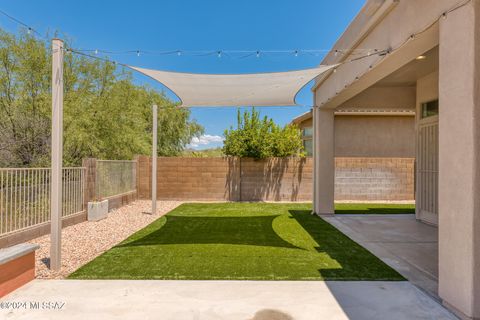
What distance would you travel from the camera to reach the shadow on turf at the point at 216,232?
5.80 m

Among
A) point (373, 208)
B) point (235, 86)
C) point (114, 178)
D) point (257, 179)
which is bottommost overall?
point (373, 208)

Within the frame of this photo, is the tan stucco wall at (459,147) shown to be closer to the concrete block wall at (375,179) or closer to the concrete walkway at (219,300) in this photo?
the concrete walkway at (219,300)

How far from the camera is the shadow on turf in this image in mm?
5801

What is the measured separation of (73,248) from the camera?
5426 mm

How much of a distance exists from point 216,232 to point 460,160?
494 centimetres

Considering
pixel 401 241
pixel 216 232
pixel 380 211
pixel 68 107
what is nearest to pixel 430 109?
pixel 380 211

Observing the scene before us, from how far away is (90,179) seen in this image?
8359 millimetres

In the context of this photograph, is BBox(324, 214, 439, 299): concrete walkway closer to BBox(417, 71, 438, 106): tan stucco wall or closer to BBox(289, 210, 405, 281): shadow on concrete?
BBox(289, 210, 405, 281): shadow on concrete

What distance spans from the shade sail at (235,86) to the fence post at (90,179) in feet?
11.2

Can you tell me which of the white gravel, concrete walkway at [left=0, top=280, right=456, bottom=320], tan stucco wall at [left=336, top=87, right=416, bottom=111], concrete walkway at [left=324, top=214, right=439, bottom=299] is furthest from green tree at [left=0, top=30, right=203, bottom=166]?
concrete walkway at [left=324, top=214, right=439, bottom=299]

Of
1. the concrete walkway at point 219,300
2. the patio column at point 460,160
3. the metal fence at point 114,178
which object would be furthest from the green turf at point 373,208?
the metal fence at point 114,178

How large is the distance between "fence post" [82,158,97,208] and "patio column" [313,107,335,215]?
666 cm

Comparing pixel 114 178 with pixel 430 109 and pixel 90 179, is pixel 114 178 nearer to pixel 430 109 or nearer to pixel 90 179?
pixel 90 179

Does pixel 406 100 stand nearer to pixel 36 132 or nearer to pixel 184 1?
pixel 184 1
